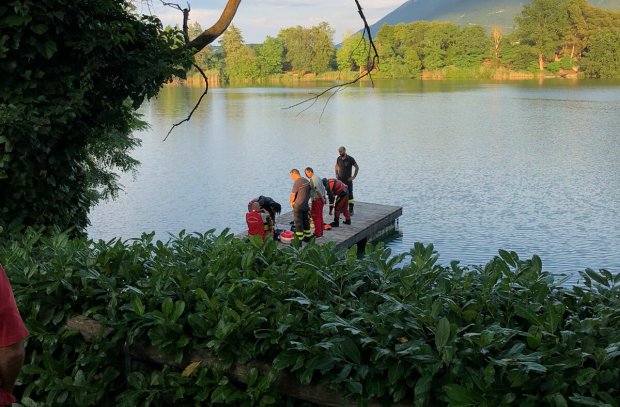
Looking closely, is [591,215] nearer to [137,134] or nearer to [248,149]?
[248,149]

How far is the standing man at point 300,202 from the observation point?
1220cm

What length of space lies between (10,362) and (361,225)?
13.2m

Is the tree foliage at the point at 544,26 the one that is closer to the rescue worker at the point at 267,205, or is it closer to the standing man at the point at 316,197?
the standing man at the point at 316,197

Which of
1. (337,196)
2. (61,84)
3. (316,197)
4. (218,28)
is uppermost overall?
(218,28)

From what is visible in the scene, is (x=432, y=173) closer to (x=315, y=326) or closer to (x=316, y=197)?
(x=316, y=197)

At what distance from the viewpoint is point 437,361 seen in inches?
90.7

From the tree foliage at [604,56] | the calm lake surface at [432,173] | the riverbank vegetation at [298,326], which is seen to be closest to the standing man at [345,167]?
the calm lake surface at [432,173]

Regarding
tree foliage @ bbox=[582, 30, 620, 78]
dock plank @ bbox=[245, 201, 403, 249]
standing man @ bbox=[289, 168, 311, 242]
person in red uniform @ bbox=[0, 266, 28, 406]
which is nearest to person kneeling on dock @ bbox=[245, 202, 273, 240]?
standing man @ bbox=[289, 168, 311, 242]

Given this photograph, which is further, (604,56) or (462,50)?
(462,50)

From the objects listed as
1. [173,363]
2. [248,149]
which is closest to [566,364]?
[173,363]

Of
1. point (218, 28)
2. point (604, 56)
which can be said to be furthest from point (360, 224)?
point (604, 56)

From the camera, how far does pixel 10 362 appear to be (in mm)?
2066

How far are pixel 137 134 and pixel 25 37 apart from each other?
1257 inches

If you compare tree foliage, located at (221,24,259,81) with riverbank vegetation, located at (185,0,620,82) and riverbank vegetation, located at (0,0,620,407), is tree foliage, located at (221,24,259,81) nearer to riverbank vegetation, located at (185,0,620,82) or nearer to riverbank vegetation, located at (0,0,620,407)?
riverbank vegetation, located at (185,0,620,82)
